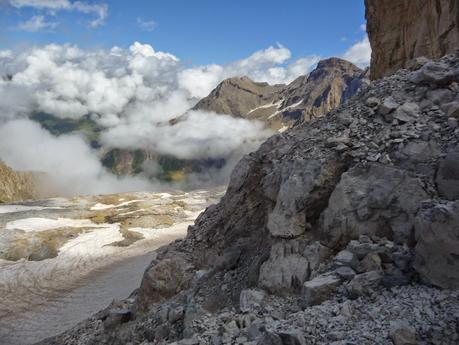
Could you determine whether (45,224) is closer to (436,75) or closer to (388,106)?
(388,106)

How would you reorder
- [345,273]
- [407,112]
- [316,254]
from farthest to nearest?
[407,112], [316,254], [345,273]

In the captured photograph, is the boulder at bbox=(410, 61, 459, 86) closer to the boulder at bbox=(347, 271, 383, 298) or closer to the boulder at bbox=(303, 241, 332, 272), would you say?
the boulder at bbox=(303, 241, 332, 272)

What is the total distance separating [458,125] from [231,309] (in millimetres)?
12597

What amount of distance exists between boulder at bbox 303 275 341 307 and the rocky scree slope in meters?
0.04

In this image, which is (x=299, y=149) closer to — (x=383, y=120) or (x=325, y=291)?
(x=383, y=120)

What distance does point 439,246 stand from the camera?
1398cm

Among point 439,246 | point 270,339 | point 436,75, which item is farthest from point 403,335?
point 436,75

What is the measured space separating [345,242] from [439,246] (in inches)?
178

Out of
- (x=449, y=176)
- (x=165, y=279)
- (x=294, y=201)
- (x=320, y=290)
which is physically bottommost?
(x=165, y=279)

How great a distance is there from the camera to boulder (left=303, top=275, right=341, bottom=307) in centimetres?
1580

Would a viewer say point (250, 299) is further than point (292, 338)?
Yes

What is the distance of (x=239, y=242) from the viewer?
26.1m

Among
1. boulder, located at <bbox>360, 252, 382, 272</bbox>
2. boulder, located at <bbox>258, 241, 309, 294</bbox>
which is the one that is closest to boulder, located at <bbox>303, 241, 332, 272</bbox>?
boulder, located at <bbox>258, 241, 309, 294</bbox>

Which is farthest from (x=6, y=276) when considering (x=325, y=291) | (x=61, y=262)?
(x=325, y=291)
